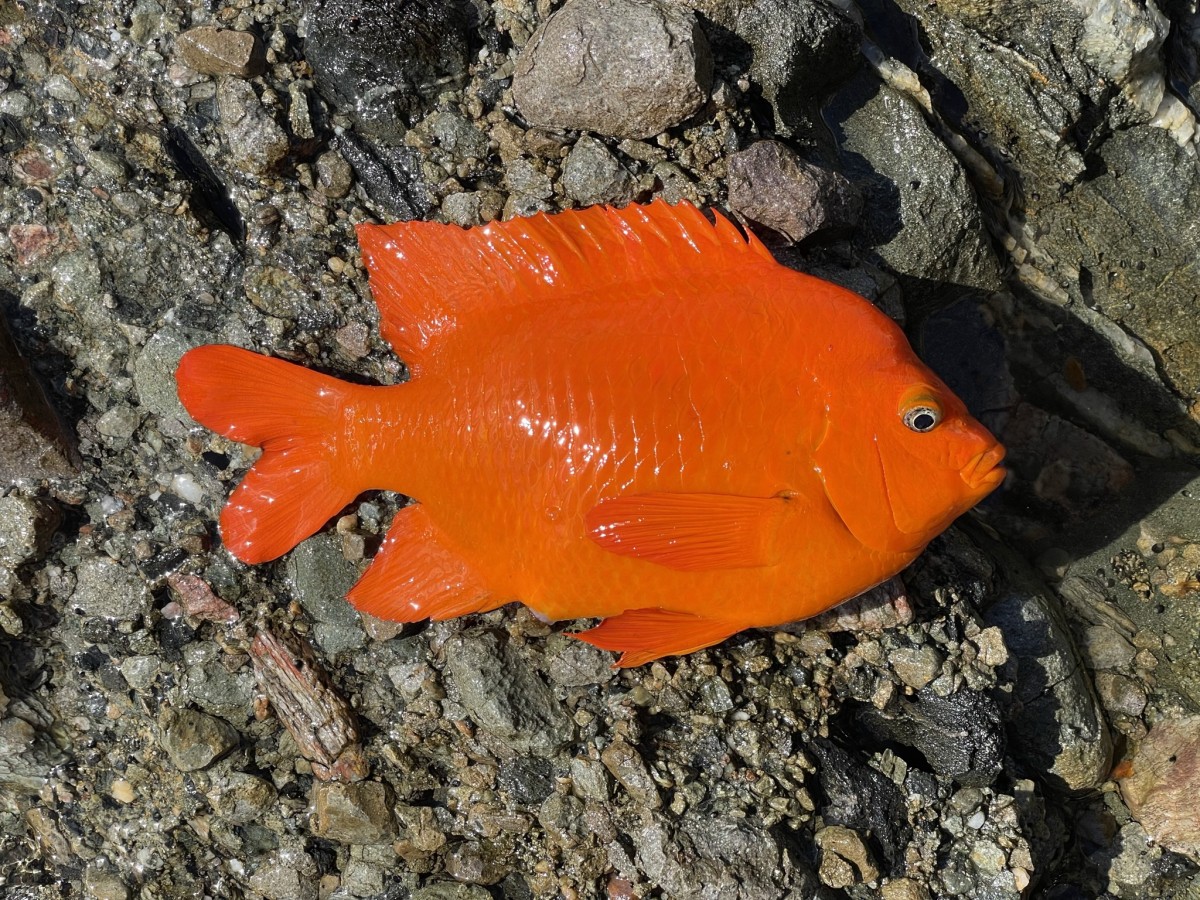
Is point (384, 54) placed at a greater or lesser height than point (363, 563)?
greater

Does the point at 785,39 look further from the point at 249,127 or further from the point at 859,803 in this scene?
the point at 859,803

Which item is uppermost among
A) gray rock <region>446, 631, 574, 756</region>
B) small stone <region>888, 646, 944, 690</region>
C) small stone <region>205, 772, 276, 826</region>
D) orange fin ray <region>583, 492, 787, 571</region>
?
orange fin ray <region>583, 492, 787, 571</region>

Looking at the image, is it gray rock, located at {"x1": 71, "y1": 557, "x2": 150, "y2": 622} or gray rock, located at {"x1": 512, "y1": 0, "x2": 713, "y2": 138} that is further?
gray rock, located at {"x1": 71, "y1": 557, "x2": 150, "y2": 622}

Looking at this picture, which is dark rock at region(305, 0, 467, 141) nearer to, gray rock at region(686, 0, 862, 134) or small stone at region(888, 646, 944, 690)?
gray rock at region(686, 0, 862, 134)

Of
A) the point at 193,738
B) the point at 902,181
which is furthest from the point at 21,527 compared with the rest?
the point at 902,181

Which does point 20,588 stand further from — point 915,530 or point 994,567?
point 994,567

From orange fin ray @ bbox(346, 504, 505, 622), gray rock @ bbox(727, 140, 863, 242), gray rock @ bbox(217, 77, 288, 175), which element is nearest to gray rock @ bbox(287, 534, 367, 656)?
orange fin ray @ bbox(346, 504, 505, 622)

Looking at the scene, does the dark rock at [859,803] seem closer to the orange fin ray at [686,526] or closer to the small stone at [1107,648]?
the orange fin ray at [686,526]

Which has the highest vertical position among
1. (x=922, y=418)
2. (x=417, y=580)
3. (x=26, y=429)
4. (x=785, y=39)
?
(x=785, y=39)
